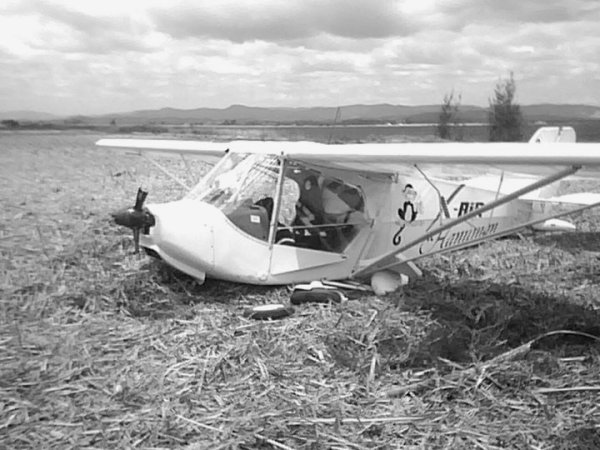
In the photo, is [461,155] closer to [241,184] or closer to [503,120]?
[241,184]

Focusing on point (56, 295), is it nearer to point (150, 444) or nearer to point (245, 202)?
point (245, 202)

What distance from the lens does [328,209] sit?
6512mm

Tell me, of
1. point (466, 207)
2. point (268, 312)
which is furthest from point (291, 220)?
point (466, 207)

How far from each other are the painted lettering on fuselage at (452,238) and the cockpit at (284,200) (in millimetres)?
1181

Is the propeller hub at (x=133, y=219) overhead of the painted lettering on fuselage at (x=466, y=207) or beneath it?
overhead

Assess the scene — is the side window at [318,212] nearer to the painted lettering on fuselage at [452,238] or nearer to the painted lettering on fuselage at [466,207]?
the painted lettering on fuselage at [452,238]

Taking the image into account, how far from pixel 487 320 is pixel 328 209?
211cm

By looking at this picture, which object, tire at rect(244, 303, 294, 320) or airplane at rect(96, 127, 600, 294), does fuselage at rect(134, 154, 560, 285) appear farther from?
tire at rect(244, 303, 294, 320)

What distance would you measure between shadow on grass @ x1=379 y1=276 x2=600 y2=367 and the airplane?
533mm

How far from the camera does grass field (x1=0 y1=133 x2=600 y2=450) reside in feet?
11.1

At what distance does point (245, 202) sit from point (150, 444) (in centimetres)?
314

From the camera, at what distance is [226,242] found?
5.73m

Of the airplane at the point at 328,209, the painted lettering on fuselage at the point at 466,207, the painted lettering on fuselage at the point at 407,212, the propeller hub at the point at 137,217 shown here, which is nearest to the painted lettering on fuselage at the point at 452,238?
the airplane at the point at 328,209

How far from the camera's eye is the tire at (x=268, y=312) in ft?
17.2
